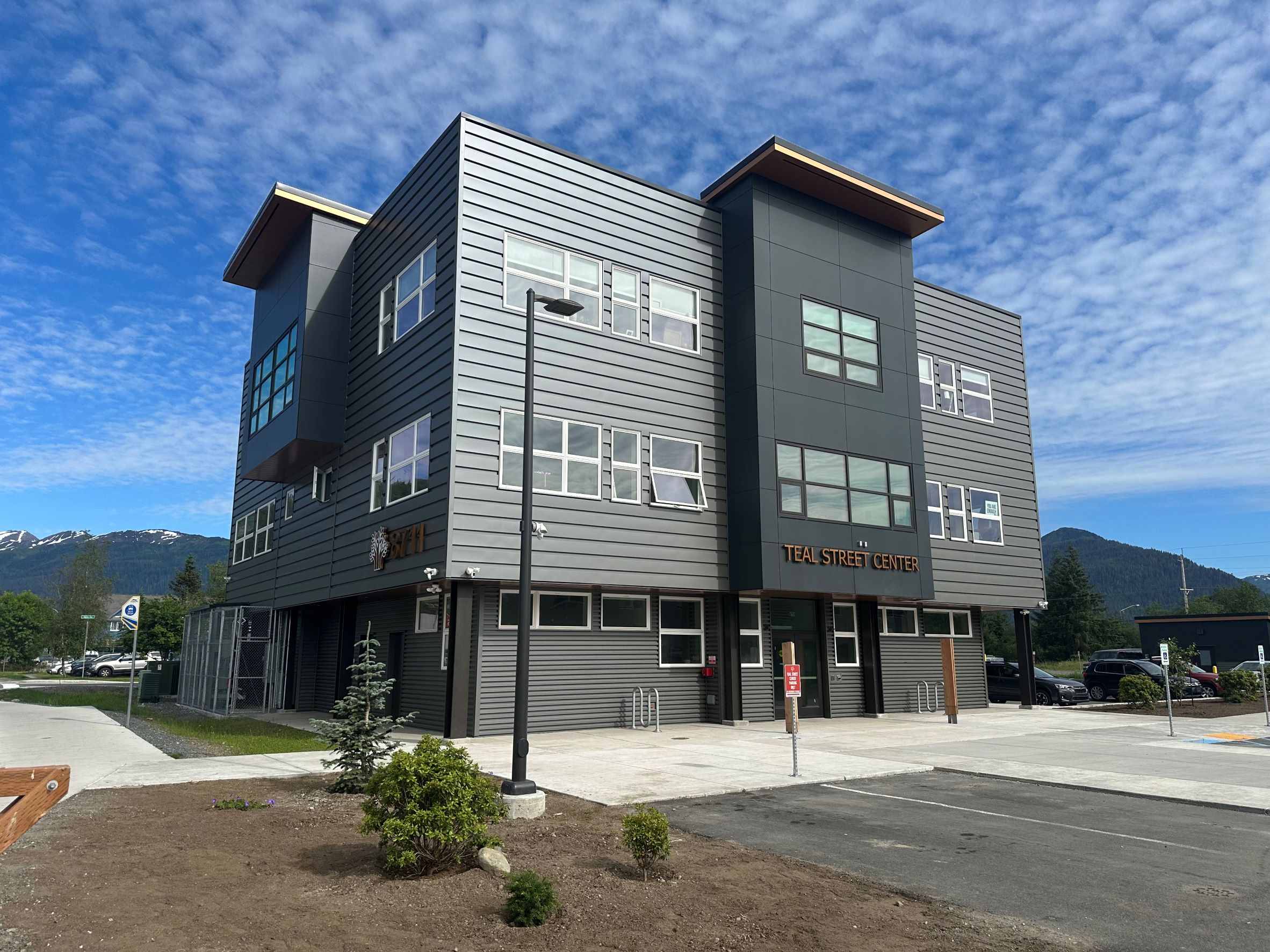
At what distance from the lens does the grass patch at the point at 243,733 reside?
15.9 m

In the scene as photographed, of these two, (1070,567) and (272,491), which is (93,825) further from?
(1070,567)

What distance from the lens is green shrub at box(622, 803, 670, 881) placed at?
22.8ft

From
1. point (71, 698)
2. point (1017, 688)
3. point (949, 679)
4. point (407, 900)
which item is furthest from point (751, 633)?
point (71, 698)

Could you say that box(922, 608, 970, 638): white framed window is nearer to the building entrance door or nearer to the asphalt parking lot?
the building entrance door

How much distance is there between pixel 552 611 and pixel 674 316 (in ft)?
25.1

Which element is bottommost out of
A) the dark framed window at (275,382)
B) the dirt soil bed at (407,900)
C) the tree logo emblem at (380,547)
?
the dirt soil bed at (407,900)

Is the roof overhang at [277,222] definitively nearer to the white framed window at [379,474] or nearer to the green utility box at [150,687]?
the white framed window at [379,474]

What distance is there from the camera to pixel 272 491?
28703 mm

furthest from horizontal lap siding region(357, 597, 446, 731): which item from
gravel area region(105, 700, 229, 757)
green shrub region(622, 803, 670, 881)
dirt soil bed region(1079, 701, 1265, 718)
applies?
dirt soil bed region(1079, 701, 1265, 718)

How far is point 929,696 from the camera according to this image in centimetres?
2616

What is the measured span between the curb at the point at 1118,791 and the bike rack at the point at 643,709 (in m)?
7.56

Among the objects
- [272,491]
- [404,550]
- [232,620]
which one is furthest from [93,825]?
[272,491]

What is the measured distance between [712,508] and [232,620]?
1480 centimetres

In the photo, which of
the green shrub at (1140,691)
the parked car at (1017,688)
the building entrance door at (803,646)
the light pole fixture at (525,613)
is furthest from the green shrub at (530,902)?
the parked car at (1017,688)
